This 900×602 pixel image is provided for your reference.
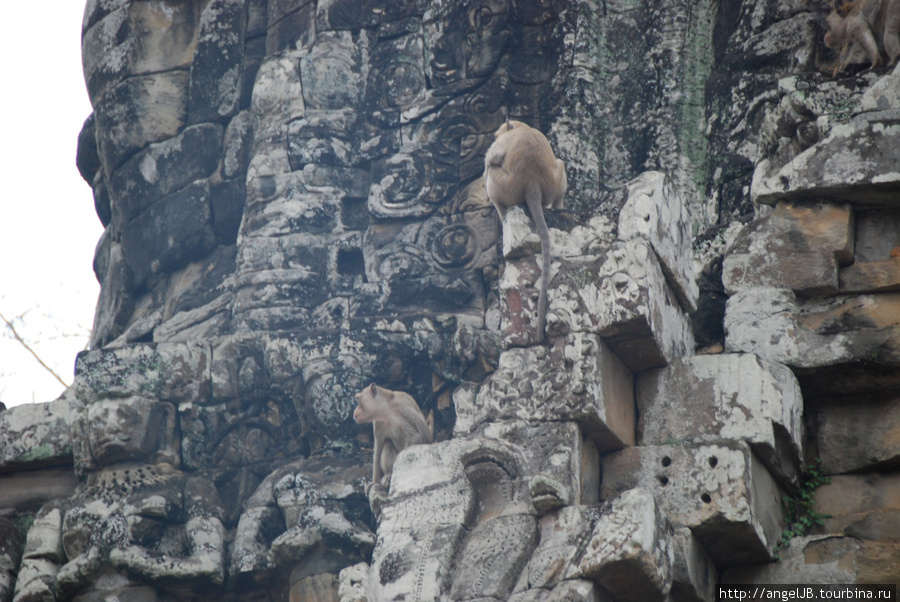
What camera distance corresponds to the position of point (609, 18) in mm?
10500

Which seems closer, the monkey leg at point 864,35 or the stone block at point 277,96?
the monkey leg at point 864,35

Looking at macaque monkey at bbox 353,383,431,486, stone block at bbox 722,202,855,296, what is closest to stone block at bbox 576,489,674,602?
stone block at bbox 722,202,855,296

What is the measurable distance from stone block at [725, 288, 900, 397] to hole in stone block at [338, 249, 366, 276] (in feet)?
16.2

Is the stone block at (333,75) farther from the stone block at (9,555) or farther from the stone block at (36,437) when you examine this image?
the stone block at (9,555)

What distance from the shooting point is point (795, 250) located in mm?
6637

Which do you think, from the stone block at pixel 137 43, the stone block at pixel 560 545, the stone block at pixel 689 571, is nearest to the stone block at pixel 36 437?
the stone block at pixel 137 43

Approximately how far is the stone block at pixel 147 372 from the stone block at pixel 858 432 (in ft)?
16.8

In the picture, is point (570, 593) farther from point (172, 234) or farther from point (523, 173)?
point (172, 234)

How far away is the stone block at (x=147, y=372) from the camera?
31.6 feet

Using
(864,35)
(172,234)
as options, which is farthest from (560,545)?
(172,234)

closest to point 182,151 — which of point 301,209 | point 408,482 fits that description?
point 301,209

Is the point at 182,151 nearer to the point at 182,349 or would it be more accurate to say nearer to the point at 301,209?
the point at 301,209

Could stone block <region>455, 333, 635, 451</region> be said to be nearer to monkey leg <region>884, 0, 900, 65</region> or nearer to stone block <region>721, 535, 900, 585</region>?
stone block <region>721, 535, 900, 585</region>

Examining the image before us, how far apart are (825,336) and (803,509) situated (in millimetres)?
877
